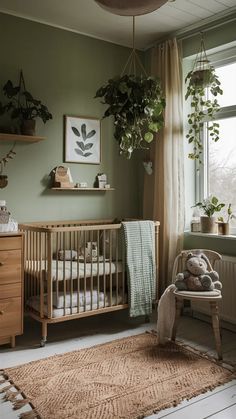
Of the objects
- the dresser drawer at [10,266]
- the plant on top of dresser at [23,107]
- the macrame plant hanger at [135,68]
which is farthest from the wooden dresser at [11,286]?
the macrame plant hanger at [135,68]

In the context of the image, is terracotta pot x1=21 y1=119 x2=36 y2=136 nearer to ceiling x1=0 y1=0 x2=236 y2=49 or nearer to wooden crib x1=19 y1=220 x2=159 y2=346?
wooden crib x1=19 y1=220 x2=159 y2=346

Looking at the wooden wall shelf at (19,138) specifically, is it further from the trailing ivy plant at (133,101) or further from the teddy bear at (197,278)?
the teddy bear at (197,278)

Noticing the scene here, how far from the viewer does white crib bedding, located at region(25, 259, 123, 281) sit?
8.90 feet

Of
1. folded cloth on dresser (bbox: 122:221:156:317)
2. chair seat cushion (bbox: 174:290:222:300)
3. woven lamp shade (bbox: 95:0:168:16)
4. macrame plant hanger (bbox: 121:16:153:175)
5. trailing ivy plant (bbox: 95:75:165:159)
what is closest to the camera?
woven lamp shade (bbox: 95:0:168:16)

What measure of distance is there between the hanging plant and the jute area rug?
1747mm

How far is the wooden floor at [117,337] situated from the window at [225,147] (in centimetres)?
110

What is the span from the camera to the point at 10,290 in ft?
8.52

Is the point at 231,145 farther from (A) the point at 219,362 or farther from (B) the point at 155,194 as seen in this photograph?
(A) the point at 219,362

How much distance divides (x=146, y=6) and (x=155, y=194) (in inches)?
85.2

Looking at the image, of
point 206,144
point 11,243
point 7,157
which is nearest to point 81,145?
point 7,157

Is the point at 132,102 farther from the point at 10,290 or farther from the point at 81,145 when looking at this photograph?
the point at 10,290

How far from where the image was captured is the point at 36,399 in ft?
6.37

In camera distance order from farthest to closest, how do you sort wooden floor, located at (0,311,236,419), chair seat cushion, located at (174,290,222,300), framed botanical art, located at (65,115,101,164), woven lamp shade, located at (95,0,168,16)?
1. framed botanical art, located at (65,115,101,164)
2. chair seat cushion, located at (174,290,222,300)
3. wooden floor, located at (0,311,236,419)
4. woven lamp shade, located at (95,0,168,16)

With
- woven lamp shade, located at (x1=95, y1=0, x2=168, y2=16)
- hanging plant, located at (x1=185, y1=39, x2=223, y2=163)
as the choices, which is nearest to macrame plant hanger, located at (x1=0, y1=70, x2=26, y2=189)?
hanging plant, located at (x1=185, y1=39, x2=223, y2=163)
